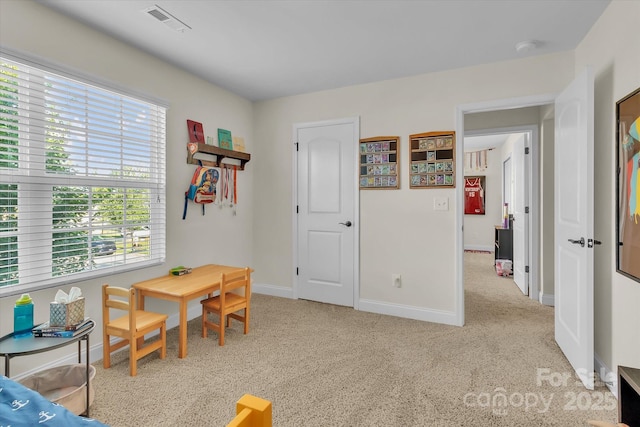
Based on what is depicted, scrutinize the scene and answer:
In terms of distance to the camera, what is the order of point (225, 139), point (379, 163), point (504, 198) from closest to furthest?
point (379, 163)
point (225, 139)
point (504, 198)

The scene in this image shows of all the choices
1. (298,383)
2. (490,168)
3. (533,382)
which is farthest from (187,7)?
(490,168)

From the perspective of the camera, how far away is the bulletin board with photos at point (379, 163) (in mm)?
3344

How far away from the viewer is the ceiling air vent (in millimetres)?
2129

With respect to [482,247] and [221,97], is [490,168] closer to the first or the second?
[482,247]

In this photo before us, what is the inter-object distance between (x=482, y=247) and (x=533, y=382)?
633 cm

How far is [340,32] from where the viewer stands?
2424 millimetres

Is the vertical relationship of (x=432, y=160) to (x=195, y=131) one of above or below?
below

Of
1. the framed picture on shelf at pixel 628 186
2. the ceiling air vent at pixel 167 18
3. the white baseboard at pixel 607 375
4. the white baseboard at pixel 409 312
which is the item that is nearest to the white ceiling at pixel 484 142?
the white baseboard at pixel 409 312

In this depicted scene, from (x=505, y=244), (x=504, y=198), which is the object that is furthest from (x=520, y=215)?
(x=504, y=198)

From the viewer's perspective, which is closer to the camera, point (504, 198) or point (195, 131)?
point (195, 131)

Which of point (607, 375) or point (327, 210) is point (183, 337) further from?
point (607, 375)

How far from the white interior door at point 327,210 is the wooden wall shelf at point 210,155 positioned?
0.70 metres

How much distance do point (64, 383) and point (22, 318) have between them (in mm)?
511

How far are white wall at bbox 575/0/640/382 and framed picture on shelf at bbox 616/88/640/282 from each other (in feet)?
0.24
